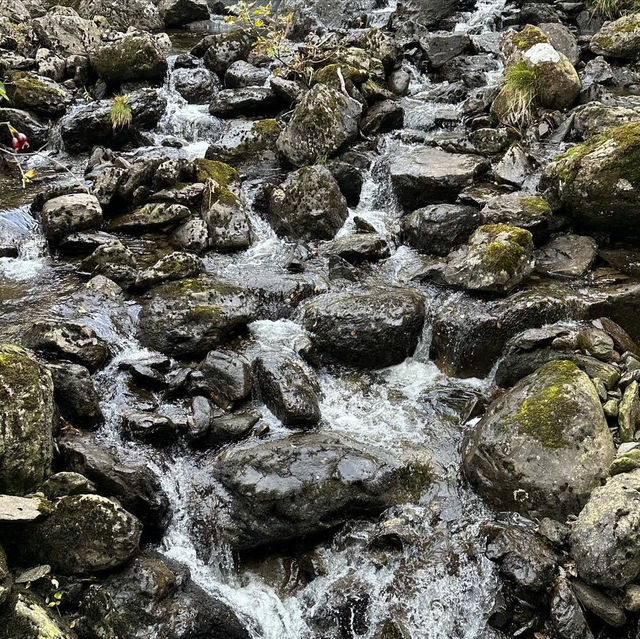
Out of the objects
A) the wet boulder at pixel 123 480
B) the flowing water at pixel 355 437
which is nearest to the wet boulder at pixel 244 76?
the flowing water at pixel 355 437

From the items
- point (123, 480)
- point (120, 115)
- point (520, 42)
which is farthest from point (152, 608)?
point (520, 42)

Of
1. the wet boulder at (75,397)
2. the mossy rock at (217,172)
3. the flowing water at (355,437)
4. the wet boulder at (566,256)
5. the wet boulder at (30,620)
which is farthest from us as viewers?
the mossy rock at (217,172)

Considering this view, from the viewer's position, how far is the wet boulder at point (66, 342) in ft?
22.7

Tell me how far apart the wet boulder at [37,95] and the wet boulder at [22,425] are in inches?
425

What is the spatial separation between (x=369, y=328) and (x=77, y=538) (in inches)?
171

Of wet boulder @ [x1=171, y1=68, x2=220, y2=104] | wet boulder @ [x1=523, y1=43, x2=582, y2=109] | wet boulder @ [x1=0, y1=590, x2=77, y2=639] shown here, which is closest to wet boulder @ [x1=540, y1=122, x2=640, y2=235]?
wet boulder @ [x1=523, y1=43, x2=582, y2=109]

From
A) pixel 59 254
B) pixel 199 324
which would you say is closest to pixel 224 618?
pixel 199 324

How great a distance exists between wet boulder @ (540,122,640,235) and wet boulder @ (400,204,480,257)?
55.3 inches

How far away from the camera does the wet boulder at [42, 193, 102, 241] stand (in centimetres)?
961

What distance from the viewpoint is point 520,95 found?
1178 cm

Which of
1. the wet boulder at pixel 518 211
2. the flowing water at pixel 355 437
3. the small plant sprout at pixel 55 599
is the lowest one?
the flowing water at pixel 355 437

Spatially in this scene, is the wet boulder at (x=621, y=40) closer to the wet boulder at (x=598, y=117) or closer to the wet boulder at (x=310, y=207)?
the wet boulder at (x=598, y=117)

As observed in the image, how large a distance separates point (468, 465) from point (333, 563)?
5.85ft

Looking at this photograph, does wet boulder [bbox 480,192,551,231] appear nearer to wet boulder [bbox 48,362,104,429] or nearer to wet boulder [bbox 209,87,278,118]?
wet boulder [bbox 48,362,104,429]
